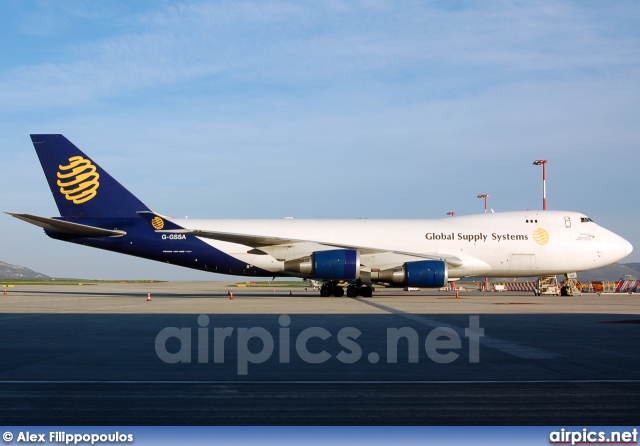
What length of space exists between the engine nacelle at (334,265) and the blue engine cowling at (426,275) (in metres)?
2.39

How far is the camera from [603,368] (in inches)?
358

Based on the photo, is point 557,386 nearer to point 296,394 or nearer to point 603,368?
point 603,368

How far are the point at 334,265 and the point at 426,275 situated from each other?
4197 millimetres

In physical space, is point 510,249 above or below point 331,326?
above

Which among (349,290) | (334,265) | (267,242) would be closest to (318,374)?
(334,265)

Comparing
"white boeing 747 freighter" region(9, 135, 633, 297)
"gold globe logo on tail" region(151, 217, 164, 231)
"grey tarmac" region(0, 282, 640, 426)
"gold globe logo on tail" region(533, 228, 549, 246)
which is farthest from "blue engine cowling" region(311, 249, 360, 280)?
"grey tarmac" region(0, 282, 640, 426)

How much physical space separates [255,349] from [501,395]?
4970 mm

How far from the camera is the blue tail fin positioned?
103ft

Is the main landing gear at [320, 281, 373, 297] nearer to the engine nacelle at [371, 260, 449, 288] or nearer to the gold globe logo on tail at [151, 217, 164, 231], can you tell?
the engine nacelle at [371, 260, 449, 288]

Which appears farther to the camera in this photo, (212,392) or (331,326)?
(331,326)

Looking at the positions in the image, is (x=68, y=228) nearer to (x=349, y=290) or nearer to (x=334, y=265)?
(x=334, y=265)

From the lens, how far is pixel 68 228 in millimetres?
30203

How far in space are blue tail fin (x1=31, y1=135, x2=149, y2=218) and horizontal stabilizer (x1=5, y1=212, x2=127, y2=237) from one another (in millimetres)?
1003

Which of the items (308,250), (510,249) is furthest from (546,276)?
(308,250)
